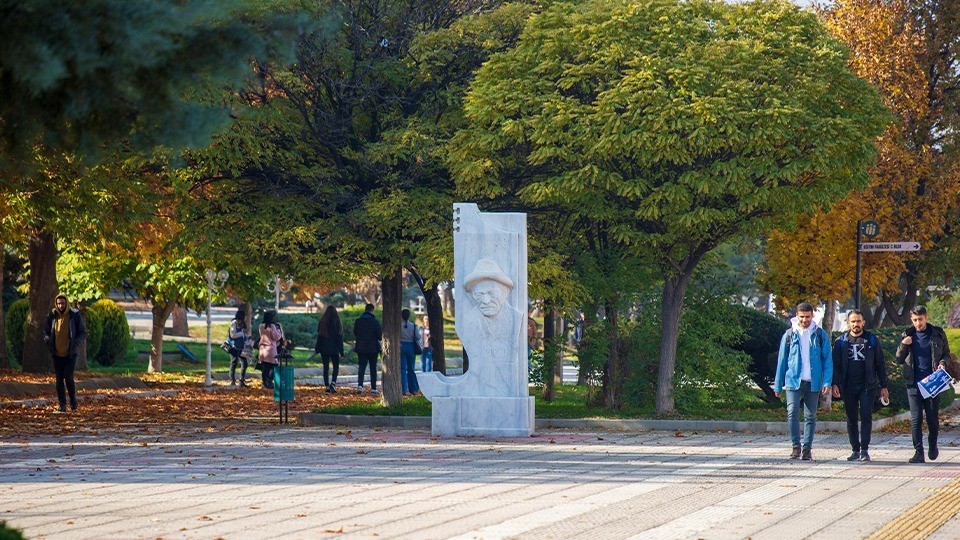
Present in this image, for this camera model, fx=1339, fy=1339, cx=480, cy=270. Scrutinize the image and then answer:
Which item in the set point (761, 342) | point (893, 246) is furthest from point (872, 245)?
point (761, 342)

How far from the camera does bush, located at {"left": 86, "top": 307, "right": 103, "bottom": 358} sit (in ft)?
125

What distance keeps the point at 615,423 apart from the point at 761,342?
469cm

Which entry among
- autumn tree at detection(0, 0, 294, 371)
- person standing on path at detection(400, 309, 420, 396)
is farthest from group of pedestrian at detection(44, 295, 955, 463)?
person standing on path at detection(400, 309, 420, 396)

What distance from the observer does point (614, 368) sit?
22969mm

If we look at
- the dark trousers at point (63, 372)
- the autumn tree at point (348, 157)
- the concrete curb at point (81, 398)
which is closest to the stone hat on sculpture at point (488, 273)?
the autumn tree at point (348, 157)

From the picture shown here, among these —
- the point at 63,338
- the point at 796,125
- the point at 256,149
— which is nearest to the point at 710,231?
the point at 796,125

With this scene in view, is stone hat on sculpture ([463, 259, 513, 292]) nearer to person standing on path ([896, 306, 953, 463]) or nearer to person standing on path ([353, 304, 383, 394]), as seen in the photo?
person standing on path ([896, 306, 953, 463])

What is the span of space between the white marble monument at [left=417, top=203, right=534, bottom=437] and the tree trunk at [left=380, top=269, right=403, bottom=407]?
5.51 metres

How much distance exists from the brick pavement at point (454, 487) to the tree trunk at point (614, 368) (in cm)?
473

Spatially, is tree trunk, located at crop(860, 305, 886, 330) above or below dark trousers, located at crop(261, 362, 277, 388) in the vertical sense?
above

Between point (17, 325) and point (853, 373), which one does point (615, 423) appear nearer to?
point (853, 373)

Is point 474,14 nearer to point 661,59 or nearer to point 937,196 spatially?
point 661,59

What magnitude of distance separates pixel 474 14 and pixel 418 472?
11712 mm

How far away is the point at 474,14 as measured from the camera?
75.7 feet
